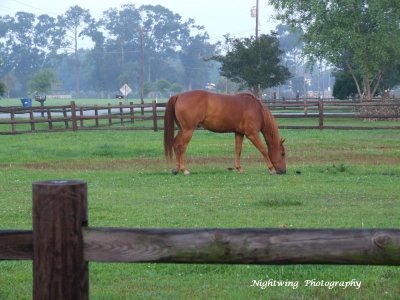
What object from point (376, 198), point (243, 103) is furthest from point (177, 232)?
point (243, 103)

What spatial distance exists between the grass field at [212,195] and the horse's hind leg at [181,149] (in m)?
0.34

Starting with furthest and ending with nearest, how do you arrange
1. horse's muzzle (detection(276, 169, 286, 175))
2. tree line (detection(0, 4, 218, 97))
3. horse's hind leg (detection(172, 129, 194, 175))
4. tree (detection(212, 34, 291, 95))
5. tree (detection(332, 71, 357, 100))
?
tree line (detection(0, 4, 218, 97)), tree (detection(332, 71, 357, 100)), tree (detection(212, 34, 291, 95)), horse's hind leg (detection(172, 129, 194, 175)), horse's muzzle (detection(276, 169, 286, 175))

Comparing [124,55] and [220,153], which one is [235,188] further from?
[124,55]

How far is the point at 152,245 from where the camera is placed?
3902mm

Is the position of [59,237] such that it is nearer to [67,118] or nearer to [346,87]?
[67,118]

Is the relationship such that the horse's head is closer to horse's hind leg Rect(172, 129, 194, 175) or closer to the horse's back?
the horse's back

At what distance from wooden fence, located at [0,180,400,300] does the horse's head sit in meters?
13.4

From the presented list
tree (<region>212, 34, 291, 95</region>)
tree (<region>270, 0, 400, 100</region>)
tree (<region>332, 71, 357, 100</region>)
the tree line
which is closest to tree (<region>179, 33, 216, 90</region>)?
the tree line

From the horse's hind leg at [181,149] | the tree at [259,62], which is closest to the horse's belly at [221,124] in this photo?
the horse's hind leg at [181,149]

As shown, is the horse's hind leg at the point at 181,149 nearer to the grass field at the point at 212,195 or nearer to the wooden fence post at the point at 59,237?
the grass field at the point at 212,195

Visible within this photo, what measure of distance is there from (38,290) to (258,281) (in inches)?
114

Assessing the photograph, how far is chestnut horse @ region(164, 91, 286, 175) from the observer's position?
17531 millimetres

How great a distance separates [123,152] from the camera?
23062 millimetres

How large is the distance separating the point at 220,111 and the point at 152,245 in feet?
46.4
